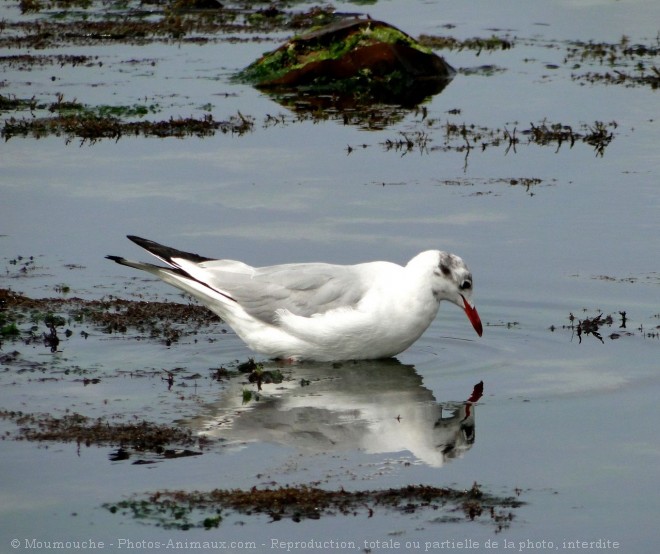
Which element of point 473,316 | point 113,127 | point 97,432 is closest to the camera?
point 97,432

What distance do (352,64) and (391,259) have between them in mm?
10125

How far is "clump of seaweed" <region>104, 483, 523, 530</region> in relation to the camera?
25.8 ft

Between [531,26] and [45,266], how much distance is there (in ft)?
57.9

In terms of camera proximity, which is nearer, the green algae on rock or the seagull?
the seagull

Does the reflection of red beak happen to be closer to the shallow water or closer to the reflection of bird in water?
the shallow water

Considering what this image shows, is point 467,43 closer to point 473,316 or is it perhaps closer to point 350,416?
point 473,316

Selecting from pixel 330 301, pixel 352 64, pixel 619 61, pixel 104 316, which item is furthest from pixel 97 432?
pixel 619 61

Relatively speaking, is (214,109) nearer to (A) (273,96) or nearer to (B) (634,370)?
(A) (273,96)

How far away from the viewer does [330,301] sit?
36.4ft

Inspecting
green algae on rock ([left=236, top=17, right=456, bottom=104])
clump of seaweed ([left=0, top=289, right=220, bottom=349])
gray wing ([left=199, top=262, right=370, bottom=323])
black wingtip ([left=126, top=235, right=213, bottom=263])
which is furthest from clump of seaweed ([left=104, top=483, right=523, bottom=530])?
green algae on rock ([left=236, top=17, right=456, bottom=104])

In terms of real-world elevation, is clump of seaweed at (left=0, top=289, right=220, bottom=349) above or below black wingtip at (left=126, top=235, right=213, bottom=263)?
below

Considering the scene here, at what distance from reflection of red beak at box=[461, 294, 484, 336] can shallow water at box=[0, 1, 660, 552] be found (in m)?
0.24

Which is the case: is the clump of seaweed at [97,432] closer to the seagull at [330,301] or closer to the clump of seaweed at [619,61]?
the seagull at [330,301]

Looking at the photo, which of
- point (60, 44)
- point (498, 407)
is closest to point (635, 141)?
point (498, 407)
